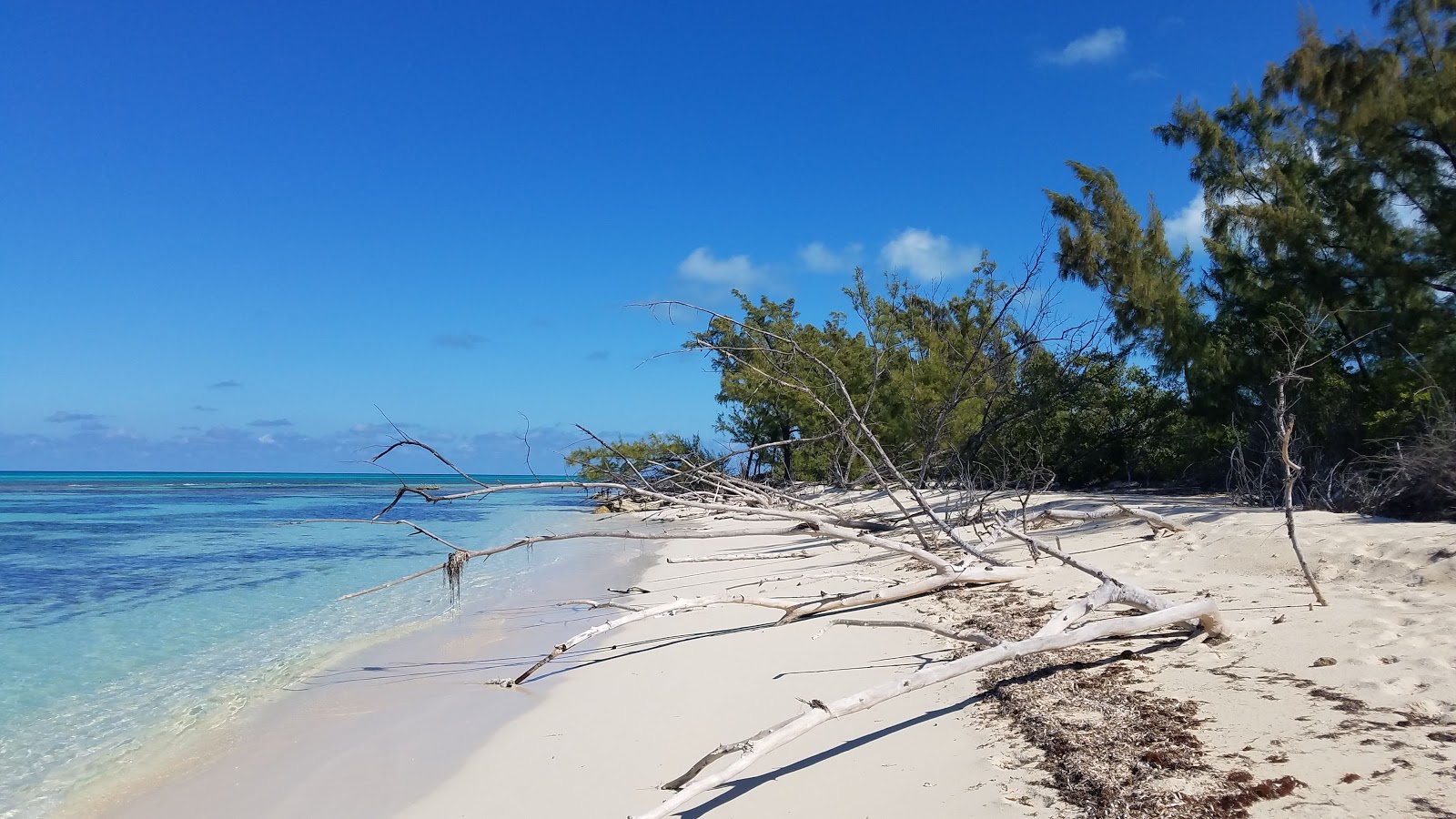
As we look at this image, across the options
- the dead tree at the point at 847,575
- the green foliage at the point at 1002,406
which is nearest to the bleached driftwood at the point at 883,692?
the dead tree at the point at 847,575

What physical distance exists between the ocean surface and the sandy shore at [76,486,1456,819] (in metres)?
0.82

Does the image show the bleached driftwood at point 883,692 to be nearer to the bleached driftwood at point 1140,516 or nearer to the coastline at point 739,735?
the coastline at point 739,735

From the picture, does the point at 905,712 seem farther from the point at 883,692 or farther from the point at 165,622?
the point at 165,622

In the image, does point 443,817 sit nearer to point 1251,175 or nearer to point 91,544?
point 1251,175

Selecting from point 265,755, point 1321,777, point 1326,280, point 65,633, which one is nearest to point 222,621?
point 65,633

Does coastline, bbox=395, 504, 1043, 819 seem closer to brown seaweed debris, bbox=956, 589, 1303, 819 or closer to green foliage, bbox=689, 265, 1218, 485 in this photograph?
brown seaweed debris, bbox=956, 589, 1303, 819

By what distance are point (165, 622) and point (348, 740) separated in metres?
5.17

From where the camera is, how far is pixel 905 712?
12.4 feet

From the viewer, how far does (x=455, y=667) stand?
6262 millimetres

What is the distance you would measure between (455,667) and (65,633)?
4.70 meters

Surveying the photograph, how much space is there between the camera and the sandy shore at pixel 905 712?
2809 mm

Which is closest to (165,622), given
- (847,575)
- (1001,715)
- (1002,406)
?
(847,575)

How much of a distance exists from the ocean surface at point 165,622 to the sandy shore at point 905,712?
82 centimetres

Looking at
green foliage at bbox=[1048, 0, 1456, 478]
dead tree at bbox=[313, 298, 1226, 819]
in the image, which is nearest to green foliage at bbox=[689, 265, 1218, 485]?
green foliage at bbox=[1048, 0, 1456, 478]
